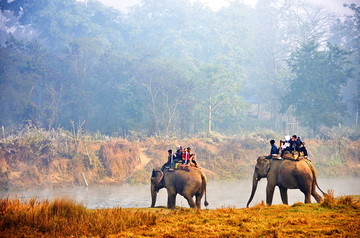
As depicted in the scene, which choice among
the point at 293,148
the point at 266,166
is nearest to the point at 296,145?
the point at 293,148

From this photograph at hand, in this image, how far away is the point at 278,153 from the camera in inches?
656

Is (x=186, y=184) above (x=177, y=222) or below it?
above

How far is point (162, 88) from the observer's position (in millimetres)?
48094

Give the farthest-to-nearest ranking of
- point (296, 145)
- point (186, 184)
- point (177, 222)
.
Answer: point (186, 184)
point (296, 145)
point (177, 222)

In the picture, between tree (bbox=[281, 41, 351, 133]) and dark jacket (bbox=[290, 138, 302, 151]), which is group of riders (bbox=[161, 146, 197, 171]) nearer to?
dark jacket (bbox=[290, 138, 302, 151])

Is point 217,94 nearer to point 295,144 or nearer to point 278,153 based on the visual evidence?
point 278,153

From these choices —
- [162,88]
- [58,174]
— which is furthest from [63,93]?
[58,174]

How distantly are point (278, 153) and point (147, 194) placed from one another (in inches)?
420

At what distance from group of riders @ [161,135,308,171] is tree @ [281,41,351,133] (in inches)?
1168

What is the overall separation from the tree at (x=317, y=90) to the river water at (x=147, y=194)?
46.3ft

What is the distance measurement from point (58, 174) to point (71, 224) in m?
19.4

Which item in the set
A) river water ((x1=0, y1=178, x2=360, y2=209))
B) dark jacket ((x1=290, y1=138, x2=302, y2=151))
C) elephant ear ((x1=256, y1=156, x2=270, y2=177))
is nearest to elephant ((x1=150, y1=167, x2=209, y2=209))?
elephant ear ((x1=256, y1=156, x2=270, y2=177))

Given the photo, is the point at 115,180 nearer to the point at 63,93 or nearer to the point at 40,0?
the point at 63,93

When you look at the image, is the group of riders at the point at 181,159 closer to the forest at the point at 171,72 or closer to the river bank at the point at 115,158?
the river bank at the point at 115,158
